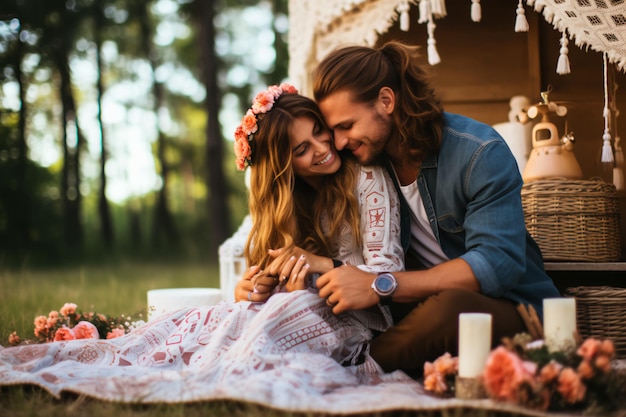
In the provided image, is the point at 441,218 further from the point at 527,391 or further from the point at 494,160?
the point at 527,391

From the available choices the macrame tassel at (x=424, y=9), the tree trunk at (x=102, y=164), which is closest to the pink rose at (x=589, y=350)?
the macrame tassel at (x=424, y=9)

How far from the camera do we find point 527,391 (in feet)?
7.65

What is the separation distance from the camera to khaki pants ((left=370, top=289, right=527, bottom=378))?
2.87 m

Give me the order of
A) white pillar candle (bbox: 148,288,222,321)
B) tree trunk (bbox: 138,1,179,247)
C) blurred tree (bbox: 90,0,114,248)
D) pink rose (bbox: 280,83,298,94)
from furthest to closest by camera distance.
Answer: tree trunk (bbox: 138,1,179,247) < blurred tree (bbox: 90,0,114,248) < white pillar candle (bbox: 148,288,222,321) < pink rose (bbox: 280,83,298,94)

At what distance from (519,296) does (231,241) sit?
272 centimetres

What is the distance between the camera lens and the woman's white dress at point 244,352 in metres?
2.65

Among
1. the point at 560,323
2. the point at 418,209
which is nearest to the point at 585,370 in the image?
the point at 560,323

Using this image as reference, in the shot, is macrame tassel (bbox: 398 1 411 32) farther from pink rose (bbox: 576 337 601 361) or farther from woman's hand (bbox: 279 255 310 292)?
pink rose (bbox: 576 337 601 361)

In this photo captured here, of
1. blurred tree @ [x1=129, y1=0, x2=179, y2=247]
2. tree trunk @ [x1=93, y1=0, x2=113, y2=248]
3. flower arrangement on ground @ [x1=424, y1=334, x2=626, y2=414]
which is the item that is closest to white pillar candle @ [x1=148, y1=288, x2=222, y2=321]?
flower arrangement on ground @ [x1=424, y1=334, x2=626, y2=414]

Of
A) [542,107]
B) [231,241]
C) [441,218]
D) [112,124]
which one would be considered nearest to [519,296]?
[441,218]

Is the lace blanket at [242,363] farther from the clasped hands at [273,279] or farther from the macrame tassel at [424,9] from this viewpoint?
the macrame tassel at [424,9]

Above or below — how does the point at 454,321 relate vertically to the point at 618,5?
below

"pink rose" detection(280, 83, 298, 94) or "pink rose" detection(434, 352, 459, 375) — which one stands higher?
"pink rose" detection(280, 83, 298, 94)

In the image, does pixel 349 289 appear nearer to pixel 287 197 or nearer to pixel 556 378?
pixel 287 197
